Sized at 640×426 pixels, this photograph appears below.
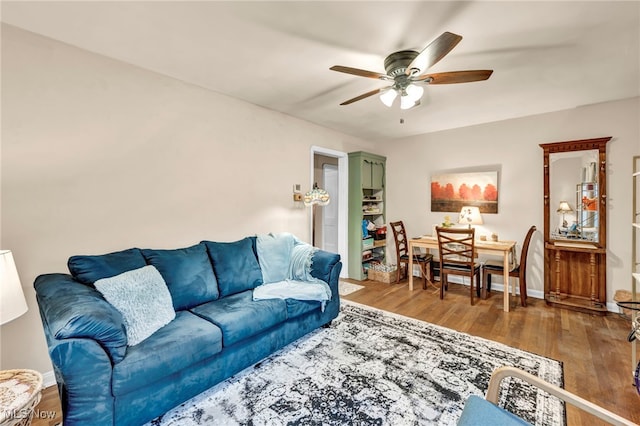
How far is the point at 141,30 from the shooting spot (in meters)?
1.99

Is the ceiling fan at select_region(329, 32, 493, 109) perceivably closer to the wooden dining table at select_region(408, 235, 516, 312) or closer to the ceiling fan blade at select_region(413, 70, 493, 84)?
the ceiling fan blade at select_region(413, 70, 493, 84)

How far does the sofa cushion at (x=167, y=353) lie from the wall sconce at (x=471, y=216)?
3.60 metres

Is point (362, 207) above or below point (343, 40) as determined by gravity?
below

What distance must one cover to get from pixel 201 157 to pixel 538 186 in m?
4.34

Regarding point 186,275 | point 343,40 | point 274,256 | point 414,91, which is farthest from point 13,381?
point 414,91

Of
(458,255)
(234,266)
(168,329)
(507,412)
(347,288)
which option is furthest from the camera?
(347,288)

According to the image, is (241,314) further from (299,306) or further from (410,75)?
(410,75)

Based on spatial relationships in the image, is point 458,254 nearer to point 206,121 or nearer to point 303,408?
point 303,408

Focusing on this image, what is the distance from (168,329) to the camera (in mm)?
1876

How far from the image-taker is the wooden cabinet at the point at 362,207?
4.66m

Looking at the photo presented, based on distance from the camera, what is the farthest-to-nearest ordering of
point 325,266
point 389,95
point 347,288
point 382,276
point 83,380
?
1. point 382,276
2. point 347,288
3. point 325,266
4. point 389,95
5. point 83,380

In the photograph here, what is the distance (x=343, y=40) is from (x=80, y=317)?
2.38 meters

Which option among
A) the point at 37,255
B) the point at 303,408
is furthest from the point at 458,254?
the point at 37,255

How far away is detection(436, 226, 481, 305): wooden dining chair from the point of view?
11.7 ft
